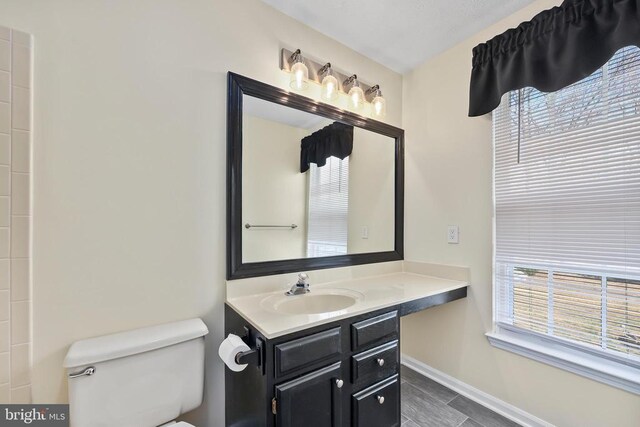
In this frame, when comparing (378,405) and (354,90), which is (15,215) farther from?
(354,90)

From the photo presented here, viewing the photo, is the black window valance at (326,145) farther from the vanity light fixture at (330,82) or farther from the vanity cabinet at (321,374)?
the vanity cabinet at (321,374)

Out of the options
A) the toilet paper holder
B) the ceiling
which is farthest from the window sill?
the ceiling

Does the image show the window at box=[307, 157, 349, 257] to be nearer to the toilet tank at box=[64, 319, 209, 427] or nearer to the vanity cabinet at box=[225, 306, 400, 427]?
the vanity cabinet at box=[225, 306, 400, 427]

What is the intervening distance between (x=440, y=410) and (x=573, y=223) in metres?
1.35

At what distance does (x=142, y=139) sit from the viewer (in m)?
1.25

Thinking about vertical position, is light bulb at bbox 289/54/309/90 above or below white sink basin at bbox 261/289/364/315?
above

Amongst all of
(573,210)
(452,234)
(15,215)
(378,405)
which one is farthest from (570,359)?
(15,215)

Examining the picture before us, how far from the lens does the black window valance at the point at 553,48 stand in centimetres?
125

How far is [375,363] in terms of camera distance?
134 centimetres

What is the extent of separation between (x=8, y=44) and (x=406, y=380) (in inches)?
111

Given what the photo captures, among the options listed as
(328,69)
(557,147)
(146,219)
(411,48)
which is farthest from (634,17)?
(146,219)

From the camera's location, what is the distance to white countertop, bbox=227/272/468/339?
1.13m

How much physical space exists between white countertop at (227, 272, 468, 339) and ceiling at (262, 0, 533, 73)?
5.47ft

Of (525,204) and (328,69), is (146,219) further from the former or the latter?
(525,204)
